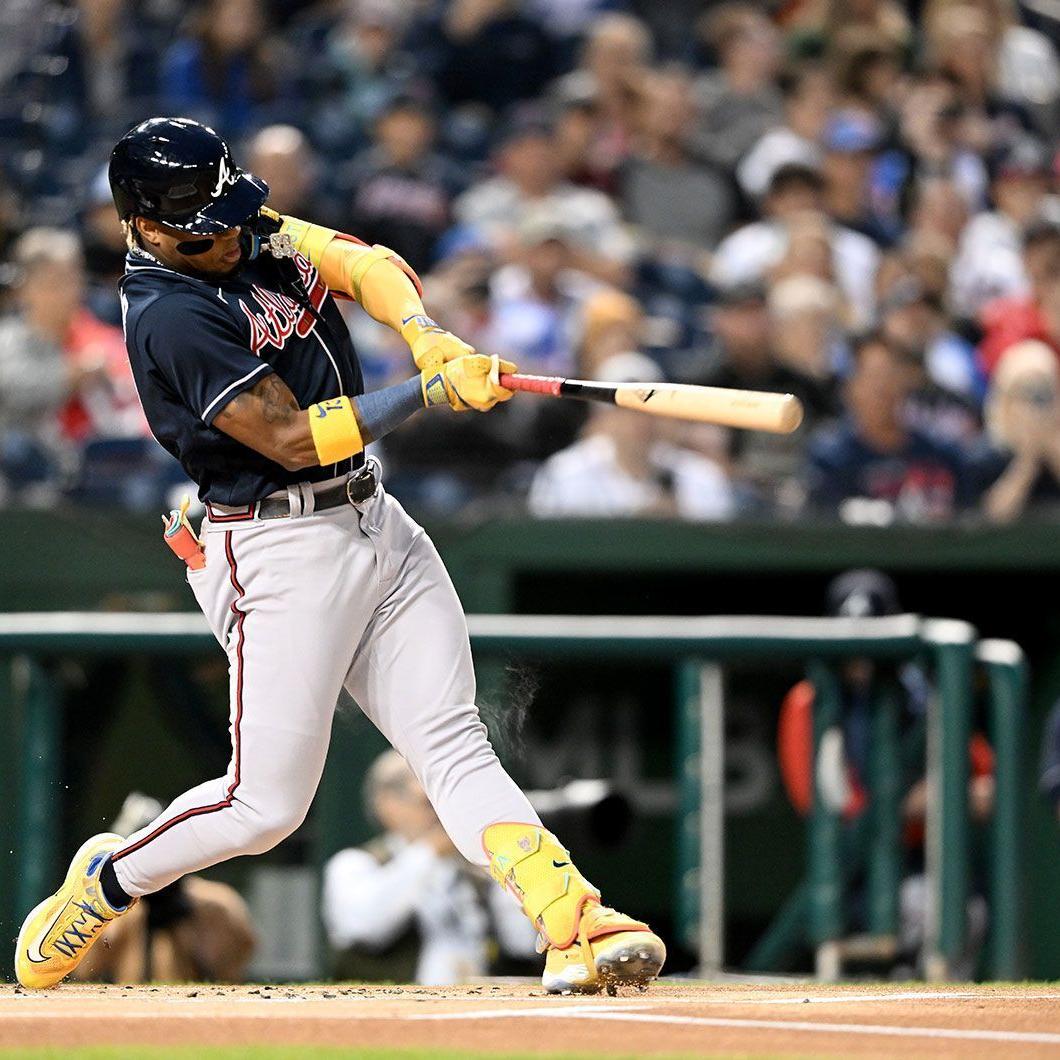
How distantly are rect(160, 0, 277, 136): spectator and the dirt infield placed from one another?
6113mm

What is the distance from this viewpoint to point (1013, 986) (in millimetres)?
5203

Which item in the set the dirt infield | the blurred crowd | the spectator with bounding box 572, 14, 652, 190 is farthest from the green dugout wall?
the spectator with bounding box 572, 14, 652, 190

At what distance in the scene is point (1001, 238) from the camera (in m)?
10.5

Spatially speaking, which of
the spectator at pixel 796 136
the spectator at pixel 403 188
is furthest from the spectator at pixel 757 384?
the spectator at pixel 796 136

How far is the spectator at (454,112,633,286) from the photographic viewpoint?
32.3ft

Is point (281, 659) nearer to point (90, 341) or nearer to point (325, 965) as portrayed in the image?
point (325, 965)

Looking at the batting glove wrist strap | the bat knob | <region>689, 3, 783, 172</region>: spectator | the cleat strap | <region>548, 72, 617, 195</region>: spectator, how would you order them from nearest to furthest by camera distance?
1. the bat knob
2. the batting glove wrist strap
3. the cleat strap
4. <region>548, 72, 617, 195</region>: spectator
5. <region>689, 3, 783, 172</region>: spectator

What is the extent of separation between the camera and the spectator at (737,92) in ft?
35.5

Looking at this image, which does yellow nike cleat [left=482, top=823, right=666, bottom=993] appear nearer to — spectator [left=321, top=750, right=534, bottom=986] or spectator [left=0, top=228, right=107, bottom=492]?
spectator [left=321, top=750, right=534, bottom=986]

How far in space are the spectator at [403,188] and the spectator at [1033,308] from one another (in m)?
2.45

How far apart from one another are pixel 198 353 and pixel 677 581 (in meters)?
3.83

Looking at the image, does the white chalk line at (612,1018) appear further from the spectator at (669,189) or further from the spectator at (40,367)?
the spectator at (669,189)

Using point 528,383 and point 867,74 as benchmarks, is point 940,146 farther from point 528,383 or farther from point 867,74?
point 528,383

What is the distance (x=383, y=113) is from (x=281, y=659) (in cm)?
612
